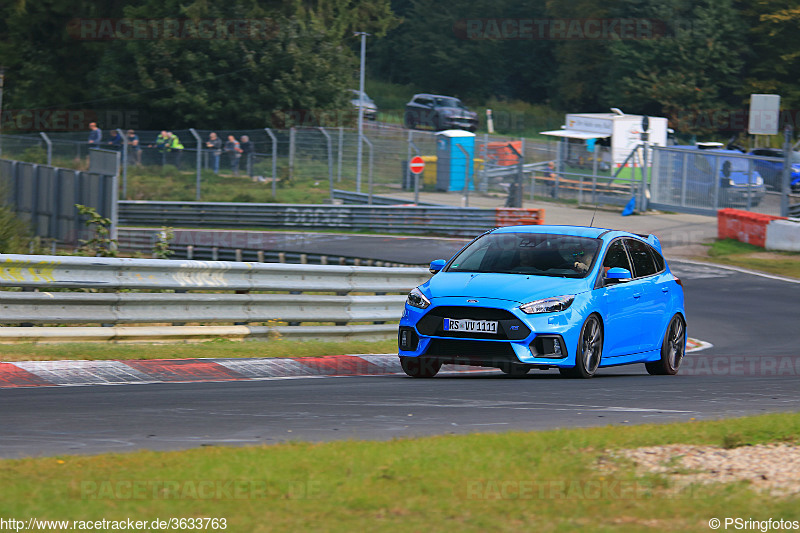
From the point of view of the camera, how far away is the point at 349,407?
26.6 ft

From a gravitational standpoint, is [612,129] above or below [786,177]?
above

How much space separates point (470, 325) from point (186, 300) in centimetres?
350

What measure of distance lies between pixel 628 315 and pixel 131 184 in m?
29.4

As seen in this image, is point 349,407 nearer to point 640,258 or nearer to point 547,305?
point 547,305

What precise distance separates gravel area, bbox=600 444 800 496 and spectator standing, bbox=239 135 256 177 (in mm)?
32838

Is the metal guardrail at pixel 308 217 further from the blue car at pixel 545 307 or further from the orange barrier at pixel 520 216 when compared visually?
the blue car at pixel 545 307

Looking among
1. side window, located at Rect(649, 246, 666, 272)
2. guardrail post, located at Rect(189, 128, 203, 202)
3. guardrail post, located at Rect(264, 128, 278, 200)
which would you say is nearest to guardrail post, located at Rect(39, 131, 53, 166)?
guardrail post, located at Rect(189, 128, 203, 202)

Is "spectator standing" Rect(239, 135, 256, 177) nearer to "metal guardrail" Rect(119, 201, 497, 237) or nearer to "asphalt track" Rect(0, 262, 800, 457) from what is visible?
"metal guardrail" Rect(119, 201, 497, 237)

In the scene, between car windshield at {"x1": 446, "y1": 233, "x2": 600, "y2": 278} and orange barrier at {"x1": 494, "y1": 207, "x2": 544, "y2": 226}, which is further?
orange barrier at {"x1": 494, "y1": 207, "x2": 544, "y2": 226}

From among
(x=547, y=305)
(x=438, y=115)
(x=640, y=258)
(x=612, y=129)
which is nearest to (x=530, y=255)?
(x=547, y=305)

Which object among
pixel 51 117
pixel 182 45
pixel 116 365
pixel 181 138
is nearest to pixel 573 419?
pixel 116 365

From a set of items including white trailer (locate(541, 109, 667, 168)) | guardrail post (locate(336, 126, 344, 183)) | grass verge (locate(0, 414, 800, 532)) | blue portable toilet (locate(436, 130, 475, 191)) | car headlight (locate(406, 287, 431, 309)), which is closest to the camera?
grass verge (locate(0, 414, 800, 532))

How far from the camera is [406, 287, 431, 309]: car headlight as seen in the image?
10.4 meters

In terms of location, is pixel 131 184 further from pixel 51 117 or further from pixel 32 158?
pixel 51 117
